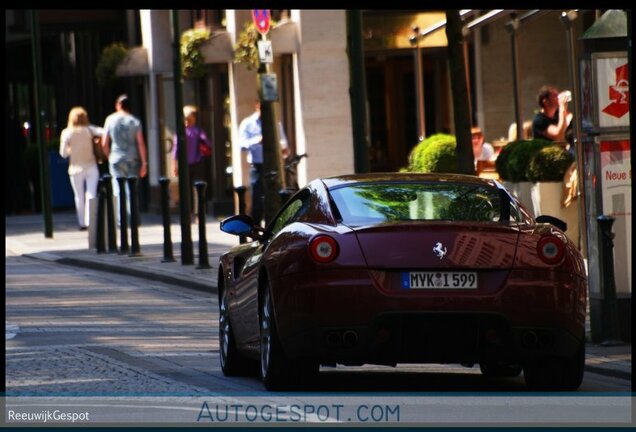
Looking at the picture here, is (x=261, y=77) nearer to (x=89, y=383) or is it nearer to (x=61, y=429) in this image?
(x=89, y=383)

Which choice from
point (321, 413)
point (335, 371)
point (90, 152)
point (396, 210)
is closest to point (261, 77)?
point (90, 152)

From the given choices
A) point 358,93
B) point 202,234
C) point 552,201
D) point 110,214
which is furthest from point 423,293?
point 110,214

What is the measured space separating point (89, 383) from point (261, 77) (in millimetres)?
11292

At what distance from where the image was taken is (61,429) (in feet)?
28.8

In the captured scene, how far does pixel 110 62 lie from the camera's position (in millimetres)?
37094

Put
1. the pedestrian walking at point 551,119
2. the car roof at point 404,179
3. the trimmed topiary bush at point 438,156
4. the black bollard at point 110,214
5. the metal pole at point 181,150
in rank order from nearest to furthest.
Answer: the car roof at point 404,179 < the pedestrian walking at point 551,119 < the metal pole at point 181,150 < the trimmed topiary bush at point 438,156 < the black bollard at point 110,214

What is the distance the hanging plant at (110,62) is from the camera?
36.9 meters

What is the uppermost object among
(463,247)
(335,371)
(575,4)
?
(575,4)

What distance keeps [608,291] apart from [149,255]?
11707 millimetres

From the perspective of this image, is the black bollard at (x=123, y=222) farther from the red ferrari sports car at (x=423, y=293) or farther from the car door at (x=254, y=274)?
the red ferrari sports car at (x=423, y=293)

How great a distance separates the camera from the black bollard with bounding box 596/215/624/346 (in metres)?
13.1

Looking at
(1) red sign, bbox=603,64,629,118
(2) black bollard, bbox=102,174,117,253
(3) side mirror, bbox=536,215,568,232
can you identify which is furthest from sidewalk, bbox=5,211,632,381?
(1) red sign, bbox=603,64,629,118

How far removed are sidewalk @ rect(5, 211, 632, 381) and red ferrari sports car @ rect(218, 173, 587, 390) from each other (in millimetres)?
1511
